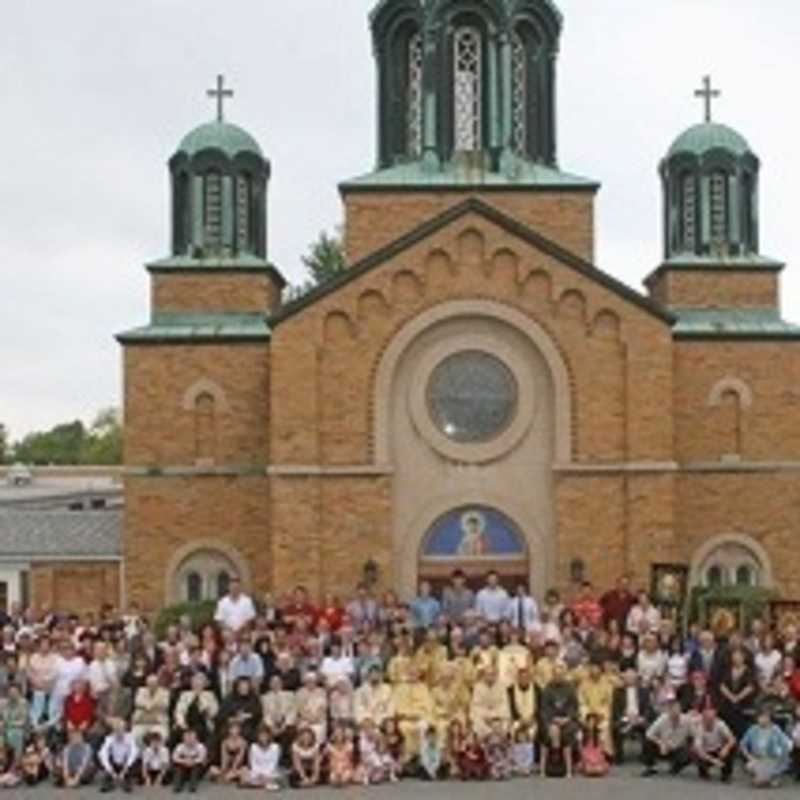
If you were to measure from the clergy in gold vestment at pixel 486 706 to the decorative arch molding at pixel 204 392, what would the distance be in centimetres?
1608

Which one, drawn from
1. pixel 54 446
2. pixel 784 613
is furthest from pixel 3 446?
pixel 784 613

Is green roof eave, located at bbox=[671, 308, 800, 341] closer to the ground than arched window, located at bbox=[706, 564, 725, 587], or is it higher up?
higher up

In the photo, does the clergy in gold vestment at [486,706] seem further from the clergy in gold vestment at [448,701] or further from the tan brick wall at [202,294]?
the tan brick wall at [202,294]

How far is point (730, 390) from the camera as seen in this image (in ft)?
129

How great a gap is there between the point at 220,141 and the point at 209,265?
2669 mm

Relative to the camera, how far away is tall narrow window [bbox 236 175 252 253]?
41562mm

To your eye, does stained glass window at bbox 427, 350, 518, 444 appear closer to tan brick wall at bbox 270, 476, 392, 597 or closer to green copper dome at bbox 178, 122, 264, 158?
tan brick wall at bbox 270, 476, 392, 597

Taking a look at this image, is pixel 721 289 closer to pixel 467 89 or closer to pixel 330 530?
pixel 467 89

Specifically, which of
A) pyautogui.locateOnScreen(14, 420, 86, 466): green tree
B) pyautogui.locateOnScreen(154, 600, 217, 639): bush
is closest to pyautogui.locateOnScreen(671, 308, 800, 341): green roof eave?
pyautogui.locateOnScreen(154, 600, 217, 639): bush

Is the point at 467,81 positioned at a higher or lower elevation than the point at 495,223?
higher

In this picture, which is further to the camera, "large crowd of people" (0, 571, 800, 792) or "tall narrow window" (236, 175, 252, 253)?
"tall narrow window" (236, 175, 252, 253)

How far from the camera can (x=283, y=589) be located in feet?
120

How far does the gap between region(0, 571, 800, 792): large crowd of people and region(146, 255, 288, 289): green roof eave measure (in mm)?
16863

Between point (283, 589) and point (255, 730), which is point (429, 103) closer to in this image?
point (283, 589)
